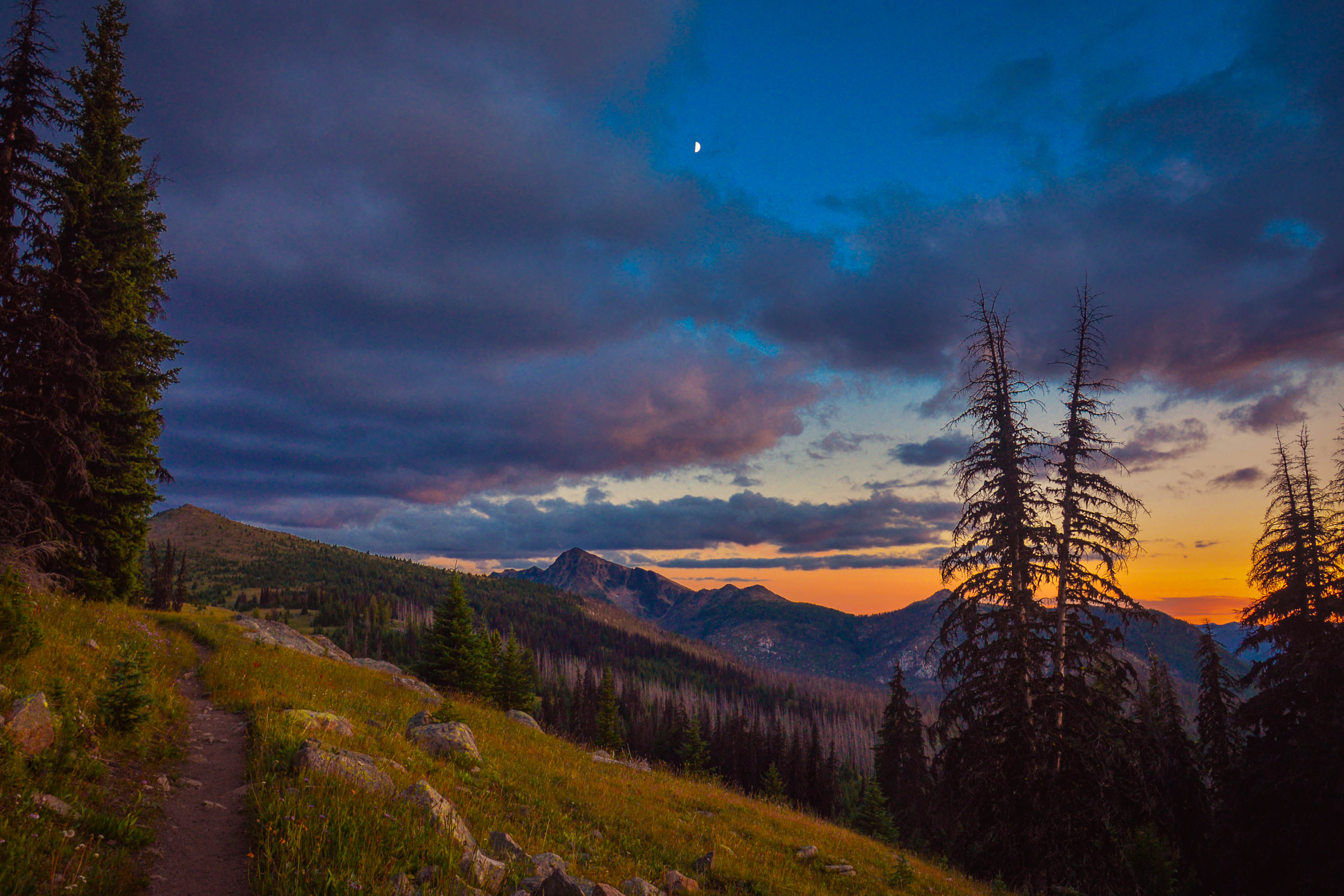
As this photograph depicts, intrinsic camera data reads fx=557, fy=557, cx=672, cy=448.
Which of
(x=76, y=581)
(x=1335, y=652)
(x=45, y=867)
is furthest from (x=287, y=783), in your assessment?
(x=1335, y=652)

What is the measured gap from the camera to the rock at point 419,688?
19312 millimetres

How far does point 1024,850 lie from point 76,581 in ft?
109

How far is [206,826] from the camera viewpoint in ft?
20.1

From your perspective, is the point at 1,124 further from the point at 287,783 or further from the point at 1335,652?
the point at 1335,652

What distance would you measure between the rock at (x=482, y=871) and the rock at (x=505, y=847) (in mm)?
713

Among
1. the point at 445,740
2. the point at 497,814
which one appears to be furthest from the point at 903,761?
the point at 497,814

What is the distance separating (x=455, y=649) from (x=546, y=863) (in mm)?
37561

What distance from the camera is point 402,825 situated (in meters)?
5.82

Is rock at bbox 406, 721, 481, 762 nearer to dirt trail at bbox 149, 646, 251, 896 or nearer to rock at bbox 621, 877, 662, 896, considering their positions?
dirt trail at bbox 149, 646, 251, 896

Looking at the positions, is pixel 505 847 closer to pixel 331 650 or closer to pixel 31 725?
pixel 31 725

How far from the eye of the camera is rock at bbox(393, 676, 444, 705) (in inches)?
760

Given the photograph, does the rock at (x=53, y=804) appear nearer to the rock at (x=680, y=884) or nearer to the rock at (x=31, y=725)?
the rock at (x=31, y=725)

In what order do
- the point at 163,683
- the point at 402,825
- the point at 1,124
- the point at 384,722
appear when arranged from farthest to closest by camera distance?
the point at 1,124 < the point at 384,722 < the point at 163,683 < the point at 402,825

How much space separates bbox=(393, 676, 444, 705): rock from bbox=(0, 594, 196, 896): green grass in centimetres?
876
